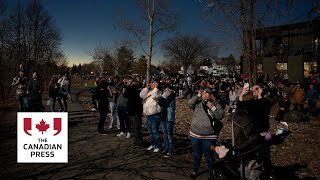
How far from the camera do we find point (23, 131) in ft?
26.3

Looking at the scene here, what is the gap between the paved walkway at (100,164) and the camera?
630 cm

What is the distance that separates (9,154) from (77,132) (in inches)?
123

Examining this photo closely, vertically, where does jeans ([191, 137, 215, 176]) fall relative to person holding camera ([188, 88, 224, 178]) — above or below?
below

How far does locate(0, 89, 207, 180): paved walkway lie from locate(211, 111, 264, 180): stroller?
2.05m

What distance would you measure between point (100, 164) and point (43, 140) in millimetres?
1547

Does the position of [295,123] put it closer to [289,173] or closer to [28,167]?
[289,173]

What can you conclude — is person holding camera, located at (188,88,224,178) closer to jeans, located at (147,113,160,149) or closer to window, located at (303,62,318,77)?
jeans, located at (147,113,160,149)

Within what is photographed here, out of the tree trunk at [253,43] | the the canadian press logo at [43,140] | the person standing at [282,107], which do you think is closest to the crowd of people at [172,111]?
the person standing at [282,107]

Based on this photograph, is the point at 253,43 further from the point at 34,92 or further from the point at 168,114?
the point at 34,92

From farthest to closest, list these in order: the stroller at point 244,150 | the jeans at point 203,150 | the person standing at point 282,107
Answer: the person standing at point 282,107 → the jeans at point 203,150 → the stroller at point 244,150

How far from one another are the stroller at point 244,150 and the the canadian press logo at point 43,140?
166 inches

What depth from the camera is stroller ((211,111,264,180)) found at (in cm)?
430

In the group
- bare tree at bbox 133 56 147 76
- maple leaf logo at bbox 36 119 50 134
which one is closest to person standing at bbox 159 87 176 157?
maple leaf logo at bbox 36 119 50 134

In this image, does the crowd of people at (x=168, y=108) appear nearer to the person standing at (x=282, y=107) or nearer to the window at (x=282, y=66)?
the person standing at (x=282, y=107)
